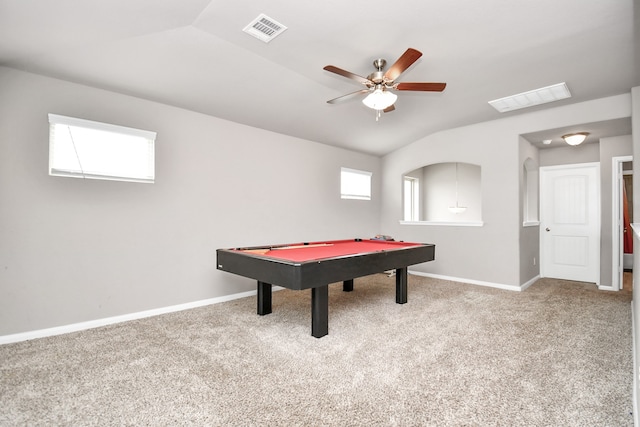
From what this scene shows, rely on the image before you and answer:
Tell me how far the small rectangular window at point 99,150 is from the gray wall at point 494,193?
4427mm

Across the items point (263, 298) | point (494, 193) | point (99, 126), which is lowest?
point (263, 298)

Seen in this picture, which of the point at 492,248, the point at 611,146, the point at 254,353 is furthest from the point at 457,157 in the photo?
the point at 254,353

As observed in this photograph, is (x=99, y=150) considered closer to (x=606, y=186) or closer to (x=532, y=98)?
(x=532, y=98)

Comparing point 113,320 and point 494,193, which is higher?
point 494,193

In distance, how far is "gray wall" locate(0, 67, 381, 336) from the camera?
2.67 m

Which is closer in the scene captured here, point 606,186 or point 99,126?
point 99,126

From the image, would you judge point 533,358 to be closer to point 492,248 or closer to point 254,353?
point 254,353

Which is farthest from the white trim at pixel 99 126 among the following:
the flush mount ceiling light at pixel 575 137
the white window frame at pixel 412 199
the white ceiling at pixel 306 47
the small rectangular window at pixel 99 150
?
the white window frame at pixel 412 199

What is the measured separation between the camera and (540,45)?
2.74 metres

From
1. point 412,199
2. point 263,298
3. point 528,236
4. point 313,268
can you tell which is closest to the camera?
point 313,268

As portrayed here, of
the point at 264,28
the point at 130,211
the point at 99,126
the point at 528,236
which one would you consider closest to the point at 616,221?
the point at 528,236

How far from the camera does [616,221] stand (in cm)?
455

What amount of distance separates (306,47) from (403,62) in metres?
0.98

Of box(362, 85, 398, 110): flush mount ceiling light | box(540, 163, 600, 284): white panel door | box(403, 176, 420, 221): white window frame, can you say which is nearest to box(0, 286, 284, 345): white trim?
box(362, 85, 398, 110): flush mount ceiling light
